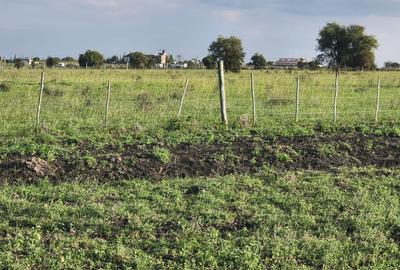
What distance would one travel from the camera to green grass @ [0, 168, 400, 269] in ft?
16.4

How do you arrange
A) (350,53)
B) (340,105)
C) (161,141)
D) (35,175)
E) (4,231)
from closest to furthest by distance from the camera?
(4,231), (35,175), (161,141), (340,105), (350,53)

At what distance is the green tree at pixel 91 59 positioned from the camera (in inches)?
2453

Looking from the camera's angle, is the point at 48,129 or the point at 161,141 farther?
the point at 48,129

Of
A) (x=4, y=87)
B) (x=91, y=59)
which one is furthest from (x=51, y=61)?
(x=4, y=87)

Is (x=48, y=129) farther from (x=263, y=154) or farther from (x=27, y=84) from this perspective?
(x=27, y=84)

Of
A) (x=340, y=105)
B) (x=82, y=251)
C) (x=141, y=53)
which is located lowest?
(x=82, y=251)

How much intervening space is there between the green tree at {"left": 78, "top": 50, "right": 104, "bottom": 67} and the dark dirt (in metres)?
53.4

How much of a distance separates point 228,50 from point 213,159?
4670 cm

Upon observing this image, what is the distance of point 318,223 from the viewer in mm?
6121

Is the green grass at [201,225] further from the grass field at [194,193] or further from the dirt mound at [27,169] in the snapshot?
the dirt mound at [27,169]

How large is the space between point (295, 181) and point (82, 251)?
152 inches

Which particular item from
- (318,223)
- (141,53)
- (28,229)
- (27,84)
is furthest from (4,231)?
(141,53)

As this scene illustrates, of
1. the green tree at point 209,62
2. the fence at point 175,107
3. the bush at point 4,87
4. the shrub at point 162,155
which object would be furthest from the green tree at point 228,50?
the shrub at point 162,155

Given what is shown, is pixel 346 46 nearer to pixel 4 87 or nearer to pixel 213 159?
pixel 4 87
